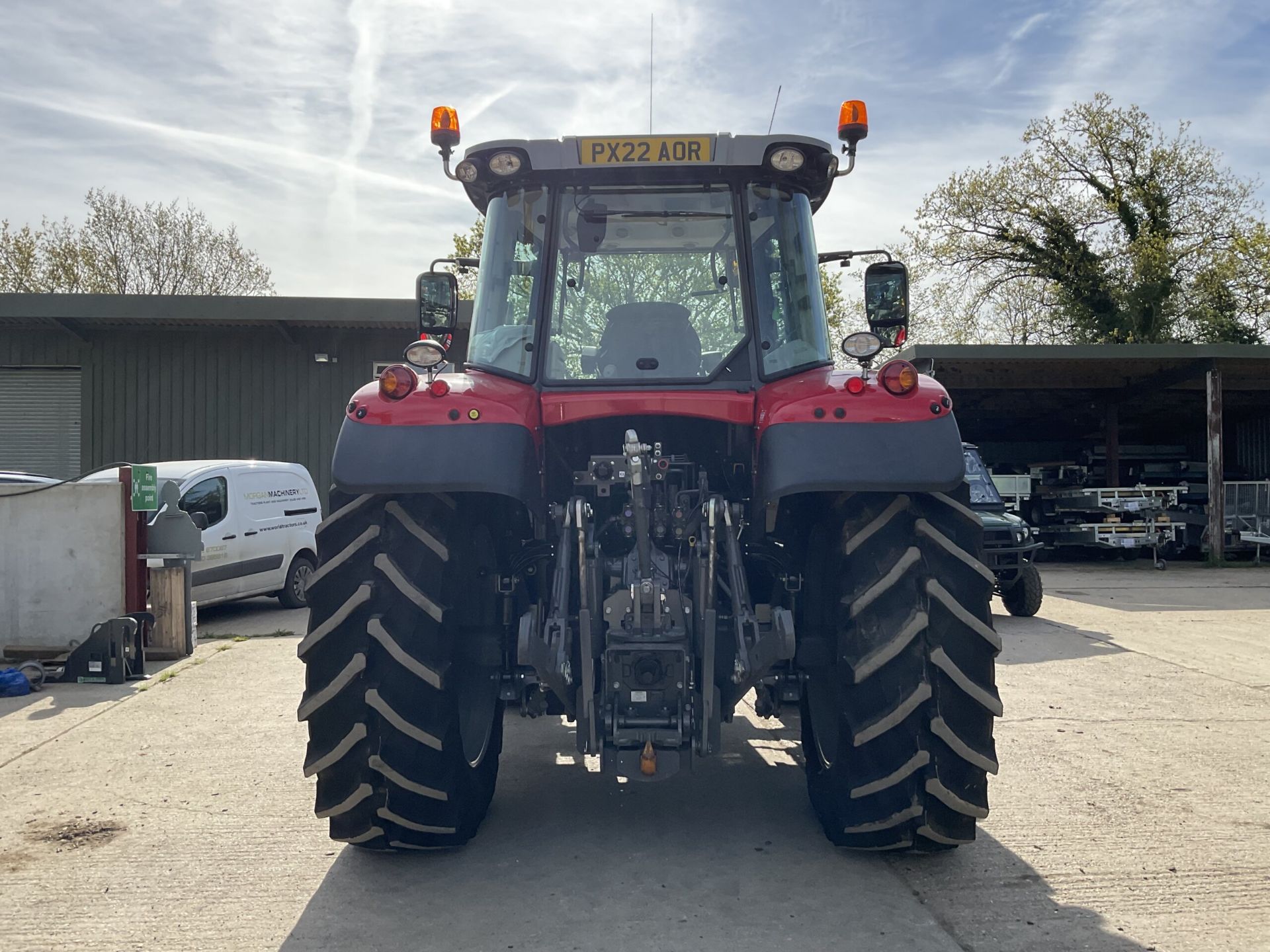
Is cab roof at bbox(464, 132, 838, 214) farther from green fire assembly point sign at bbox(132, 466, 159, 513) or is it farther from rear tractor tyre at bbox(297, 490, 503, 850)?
green fire assembly point sign at bbox(132, 466, 159, 513)

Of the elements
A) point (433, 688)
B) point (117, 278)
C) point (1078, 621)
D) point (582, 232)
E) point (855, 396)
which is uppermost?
point (117, 278)

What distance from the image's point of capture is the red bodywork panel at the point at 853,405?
3658mm

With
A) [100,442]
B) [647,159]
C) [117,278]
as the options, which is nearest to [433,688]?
[647,159]

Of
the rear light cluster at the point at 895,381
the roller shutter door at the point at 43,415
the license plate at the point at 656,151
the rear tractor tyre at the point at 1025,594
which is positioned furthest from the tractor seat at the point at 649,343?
the roller shutter door at the point at 43,415

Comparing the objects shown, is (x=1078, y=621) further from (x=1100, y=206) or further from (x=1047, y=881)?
(x=1100, y=206)

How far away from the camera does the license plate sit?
13.5ft

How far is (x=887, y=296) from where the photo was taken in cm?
452

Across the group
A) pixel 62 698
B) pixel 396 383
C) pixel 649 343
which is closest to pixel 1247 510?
pixel 649 343

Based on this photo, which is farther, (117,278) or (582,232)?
(117,278)

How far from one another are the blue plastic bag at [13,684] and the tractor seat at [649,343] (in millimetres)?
5503

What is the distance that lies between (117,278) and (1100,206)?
1187 inches

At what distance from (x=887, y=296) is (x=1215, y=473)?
1727 centimetres

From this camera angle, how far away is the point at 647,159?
412 centimetres

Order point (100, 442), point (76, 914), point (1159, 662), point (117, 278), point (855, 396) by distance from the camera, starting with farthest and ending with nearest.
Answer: point (117, 278) → point (100, 442) → point (1159, 662) → point (855, 396) → point (76, 914)
